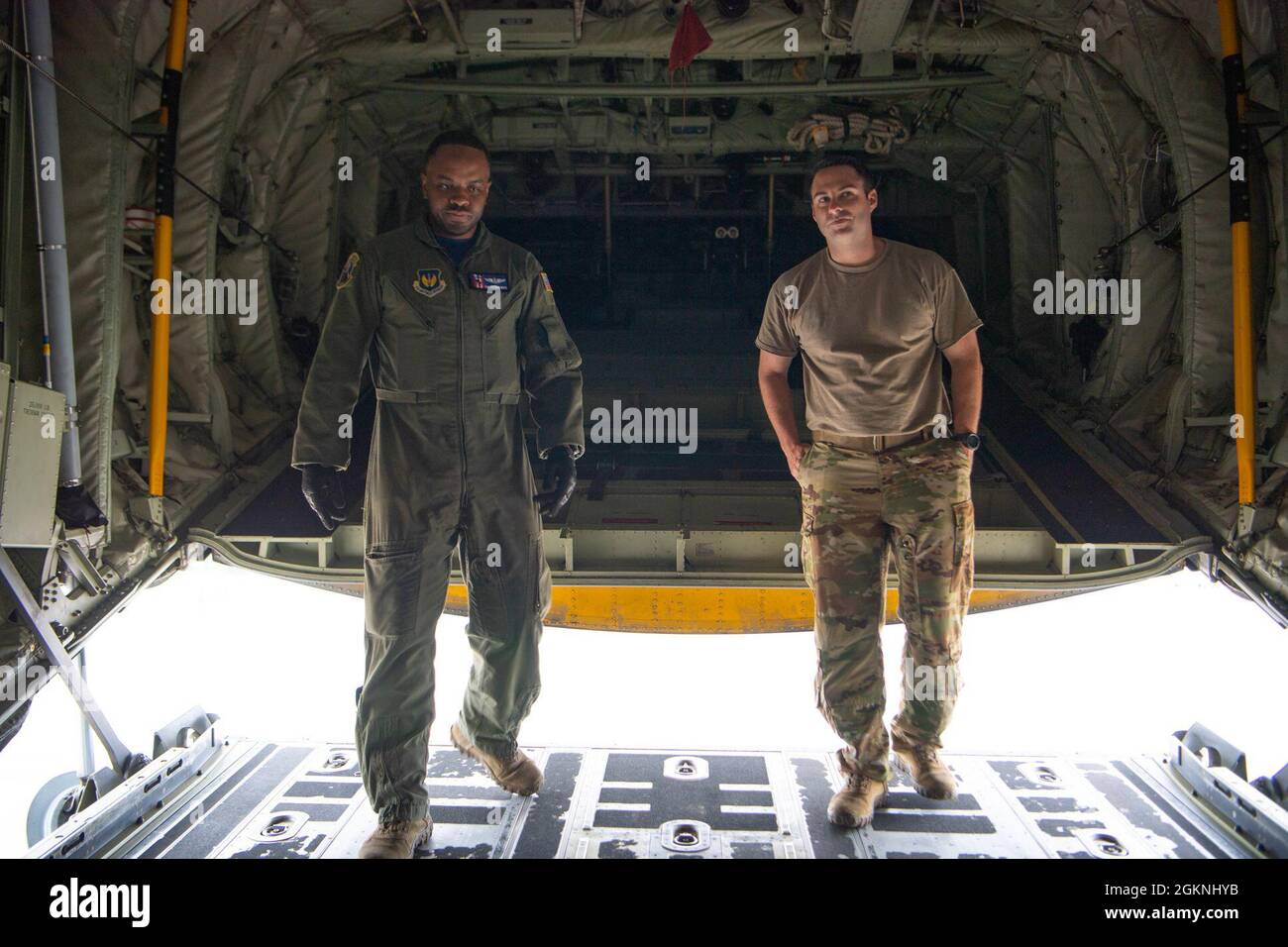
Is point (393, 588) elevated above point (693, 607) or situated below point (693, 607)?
above

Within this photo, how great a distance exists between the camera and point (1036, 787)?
359cm

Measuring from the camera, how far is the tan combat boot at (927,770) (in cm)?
314

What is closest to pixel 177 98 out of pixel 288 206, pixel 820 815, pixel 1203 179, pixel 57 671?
pixel 288 206

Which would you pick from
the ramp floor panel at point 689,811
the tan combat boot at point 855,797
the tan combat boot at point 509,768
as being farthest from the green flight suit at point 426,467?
the tan combat boot at point 855,797

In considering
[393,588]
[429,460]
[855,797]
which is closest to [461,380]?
[429,460]

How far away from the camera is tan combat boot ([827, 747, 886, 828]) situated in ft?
10.1

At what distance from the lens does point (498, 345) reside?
307 centimetres

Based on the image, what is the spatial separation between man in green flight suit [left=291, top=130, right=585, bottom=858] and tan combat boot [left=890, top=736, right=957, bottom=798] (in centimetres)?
136

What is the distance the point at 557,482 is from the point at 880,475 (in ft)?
3.75

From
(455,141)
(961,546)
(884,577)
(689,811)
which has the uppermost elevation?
(455,141)

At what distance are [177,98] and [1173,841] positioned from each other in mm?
4828

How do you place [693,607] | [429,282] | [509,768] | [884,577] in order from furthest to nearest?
1. [693,607]
2. [509,768]
3. [884,577]
4. [429,282]

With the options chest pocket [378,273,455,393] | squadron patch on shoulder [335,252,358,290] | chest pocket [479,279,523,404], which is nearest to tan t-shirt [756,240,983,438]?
chest pocket [479,279,523,404]

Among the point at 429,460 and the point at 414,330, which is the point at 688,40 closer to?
the point at 414,330
